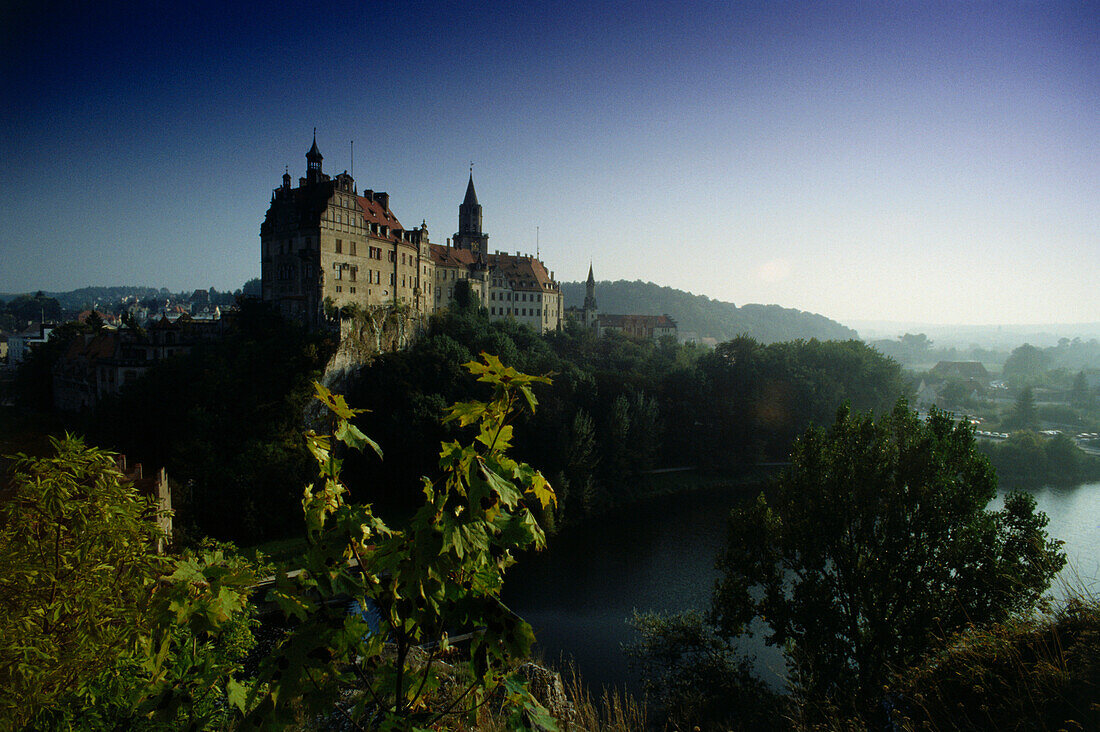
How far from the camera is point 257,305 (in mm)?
35406

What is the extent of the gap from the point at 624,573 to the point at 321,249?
26458 millimetres

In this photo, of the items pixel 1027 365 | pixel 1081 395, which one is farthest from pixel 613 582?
pixel 1027 365

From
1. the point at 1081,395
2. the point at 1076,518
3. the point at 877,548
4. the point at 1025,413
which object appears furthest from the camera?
the point at 1081,395

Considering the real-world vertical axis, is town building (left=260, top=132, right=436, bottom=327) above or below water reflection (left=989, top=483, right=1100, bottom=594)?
above

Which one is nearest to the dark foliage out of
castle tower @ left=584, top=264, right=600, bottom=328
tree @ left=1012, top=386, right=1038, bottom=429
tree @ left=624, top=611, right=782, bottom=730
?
tree @ left=624, top=611, right=782, bottom=730

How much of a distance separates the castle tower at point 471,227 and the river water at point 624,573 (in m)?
37.4

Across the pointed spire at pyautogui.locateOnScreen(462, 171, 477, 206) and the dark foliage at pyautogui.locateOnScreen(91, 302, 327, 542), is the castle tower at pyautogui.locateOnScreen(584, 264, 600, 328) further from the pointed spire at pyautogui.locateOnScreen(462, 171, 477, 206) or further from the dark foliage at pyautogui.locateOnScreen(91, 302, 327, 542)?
the dark foliage at pyautogui.locateOnScreen(91, 302, 327, 542)

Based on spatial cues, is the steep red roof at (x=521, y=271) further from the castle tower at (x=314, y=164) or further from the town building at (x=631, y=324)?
the castle tower at (x=314, y=164)

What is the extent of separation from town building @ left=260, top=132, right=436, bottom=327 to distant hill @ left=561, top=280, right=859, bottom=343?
112 meters

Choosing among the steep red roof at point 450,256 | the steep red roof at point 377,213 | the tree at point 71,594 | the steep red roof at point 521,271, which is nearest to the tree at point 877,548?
the tree at point 71,594

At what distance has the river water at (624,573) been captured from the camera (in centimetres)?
1977

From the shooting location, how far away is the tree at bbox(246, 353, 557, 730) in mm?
2580

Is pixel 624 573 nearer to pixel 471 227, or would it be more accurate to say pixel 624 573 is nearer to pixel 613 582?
pixel 613 582

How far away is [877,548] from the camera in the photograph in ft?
43.1
